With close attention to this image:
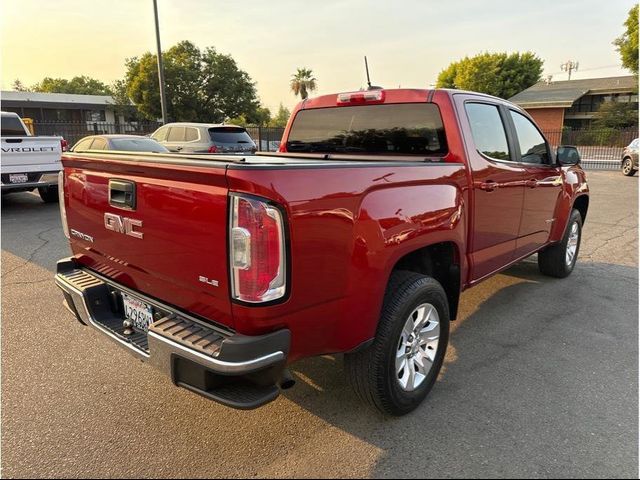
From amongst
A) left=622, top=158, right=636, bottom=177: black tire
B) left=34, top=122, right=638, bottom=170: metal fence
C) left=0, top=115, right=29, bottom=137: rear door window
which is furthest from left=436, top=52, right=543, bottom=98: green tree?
left=0, top=115, right=29, bottom=137: rear door window

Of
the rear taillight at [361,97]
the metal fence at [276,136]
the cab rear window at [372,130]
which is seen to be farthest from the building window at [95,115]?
the rear taillight at [361,97]

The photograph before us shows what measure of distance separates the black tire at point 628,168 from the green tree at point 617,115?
85.8ft

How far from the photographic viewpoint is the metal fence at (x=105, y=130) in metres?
22.3

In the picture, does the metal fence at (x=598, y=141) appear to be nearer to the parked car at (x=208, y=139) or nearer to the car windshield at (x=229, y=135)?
the car windshield at (x=229, y=135)

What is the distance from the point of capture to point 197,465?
2.37m

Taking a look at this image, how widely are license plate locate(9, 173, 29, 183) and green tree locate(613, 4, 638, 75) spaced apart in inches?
1303

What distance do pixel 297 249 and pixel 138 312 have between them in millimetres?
1189

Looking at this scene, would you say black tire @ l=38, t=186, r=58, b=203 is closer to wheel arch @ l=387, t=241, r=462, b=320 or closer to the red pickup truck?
the red pickup truck

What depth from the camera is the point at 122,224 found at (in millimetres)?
2611

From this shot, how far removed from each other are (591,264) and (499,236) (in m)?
3.16

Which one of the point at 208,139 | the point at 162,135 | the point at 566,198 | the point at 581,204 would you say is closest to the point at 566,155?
the point at 566,198

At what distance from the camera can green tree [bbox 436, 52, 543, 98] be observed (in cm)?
5219

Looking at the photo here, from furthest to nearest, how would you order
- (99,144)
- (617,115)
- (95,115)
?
(95,115) < (617,115) < (99,144)

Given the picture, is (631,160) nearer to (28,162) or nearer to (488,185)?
(488,185)
